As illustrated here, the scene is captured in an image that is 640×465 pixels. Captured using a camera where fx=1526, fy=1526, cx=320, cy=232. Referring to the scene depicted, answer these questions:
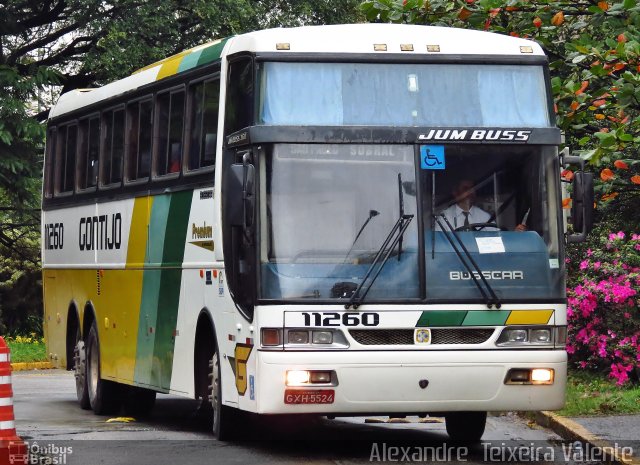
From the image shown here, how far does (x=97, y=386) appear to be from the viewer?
17.1 meters

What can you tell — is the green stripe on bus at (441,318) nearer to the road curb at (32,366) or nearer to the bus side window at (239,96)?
the bus side window at (239,96)

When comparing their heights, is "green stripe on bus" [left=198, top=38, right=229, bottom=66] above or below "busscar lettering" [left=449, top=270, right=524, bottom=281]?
above

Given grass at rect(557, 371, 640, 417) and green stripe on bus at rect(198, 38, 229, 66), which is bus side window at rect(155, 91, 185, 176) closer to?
green stripe on bus at rect(198, 38, 229, 66)

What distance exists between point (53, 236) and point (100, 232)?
2.49 m

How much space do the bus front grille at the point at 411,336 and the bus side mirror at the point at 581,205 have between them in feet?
3.81

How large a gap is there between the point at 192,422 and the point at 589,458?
5.07 meters

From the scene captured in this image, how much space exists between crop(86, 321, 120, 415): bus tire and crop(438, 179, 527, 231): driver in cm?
644

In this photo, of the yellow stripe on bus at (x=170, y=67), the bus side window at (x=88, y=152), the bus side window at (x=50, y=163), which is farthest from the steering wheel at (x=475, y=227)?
the bus side window at (x=50, y=163)

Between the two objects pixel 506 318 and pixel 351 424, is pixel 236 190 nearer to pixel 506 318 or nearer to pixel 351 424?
pixel 506 318

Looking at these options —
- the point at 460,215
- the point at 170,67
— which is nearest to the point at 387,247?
the point at 460,215

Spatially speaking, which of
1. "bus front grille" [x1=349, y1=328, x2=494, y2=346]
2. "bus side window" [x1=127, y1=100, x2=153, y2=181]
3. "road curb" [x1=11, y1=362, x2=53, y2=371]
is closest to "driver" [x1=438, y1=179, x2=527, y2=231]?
"bus front grille" [x1=349, y1=328, x2=494, y2=346]

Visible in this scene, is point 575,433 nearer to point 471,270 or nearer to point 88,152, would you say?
point 471,270

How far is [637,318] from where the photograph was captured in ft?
57.7

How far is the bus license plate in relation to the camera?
11.3 metres
